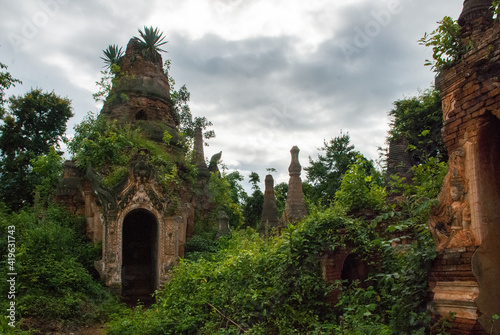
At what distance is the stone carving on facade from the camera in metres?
4.59

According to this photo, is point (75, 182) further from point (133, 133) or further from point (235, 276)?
point (235, 276)

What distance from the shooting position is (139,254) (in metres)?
14.5

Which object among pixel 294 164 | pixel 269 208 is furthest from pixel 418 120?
pixel 269 208

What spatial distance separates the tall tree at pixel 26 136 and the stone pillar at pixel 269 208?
11.4m

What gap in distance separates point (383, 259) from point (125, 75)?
517 inches

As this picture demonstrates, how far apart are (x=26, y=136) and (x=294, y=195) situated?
1558 centimetres

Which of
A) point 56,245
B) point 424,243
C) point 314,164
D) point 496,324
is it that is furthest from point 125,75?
point 314,164

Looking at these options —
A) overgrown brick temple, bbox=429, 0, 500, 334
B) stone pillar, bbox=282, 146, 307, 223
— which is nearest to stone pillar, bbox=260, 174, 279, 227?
stone pillar, bbox=282, 146, 307, 223

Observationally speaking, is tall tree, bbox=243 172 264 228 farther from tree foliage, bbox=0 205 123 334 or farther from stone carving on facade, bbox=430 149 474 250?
stone carving on facade, bbox=430 149 474 250

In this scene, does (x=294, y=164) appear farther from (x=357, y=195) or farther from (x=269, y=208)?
(x=357, y=195)

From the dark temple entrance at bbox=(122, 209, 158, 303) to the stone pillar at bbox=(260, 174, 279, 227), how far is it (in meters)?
6.73

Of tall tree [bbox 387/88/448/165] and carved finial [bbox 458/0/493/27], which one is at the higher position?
tall tree [bbox 387/88/448/165]

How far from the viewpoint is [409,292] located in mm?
5102

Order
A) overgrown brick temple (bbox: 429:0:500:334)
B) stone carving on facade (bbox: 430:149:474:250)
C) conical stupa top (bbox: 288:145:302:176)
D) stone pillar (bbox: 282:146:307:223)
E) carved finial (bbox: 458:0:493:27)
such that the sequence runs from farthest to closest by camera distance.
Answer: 1. conical stupa top (bbox: 288:145:302:176)
2. stone pillar (bbox: 282:146:307:223)
3. carved finial (bbox: 458:0:493:27)
4. stone carving on facade (bbox: 430:149:474:250)
5. overgrown brick temple (bbox: 429:0:500:334)
